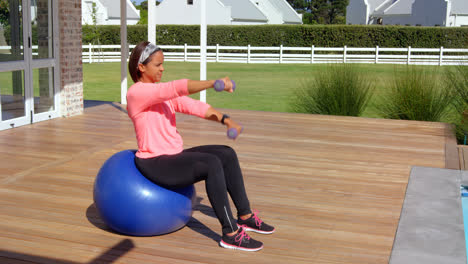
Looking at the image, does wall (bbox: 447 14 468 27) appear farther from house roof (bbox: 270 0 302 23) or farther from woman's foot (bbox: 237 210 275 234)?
woman's foot (bbox: 237 210 275 234)

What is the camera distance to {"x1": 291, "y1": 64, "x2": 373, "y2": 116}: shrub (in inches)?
361

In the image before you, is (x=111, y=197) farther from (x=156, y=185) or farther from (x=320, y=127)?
(x=320, y=127)

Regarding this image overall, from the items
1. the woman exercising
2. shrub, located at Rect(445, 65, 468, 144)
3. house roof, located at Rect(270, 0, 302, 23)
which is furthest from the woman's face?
house roof, located at Rect(270, 0, 302, 23)

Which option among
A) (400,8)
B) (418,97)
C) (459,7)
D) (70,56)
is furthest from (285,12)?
(70,56)

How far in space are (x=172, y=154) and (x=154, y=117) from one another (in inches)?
10.2

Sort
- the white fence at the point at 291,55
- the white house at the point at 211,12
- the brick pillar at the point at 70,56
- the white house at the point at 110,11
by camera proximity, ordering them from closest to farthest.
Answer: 1. the brick pillar at the point at 70,56
2. the white fence at the point at 291,55
3. the white house at the point at 211,12
4. the white house at the point at 110,11

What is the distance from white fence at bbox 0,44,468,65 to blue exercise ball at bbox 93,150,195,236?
80.0 feet

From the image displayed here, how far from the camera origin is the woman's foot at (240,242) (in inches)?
138

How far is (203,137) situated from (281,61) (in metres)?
22.6

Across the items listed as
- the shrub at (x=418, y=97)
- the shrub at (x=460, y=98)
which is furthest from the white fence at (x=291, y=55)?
the shrub at (x=460, y=98)

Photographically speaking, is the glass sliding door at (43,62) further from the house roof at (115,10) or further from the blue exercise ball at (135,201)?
the house roof at (115,10)

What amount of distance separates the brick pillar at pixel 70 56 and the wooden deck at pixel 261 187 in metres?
0.33

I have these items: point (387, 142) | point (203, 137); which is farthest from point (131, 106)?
point (387, 142)

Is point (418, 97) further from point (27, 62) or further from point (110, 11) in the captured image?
point (110, 11)
